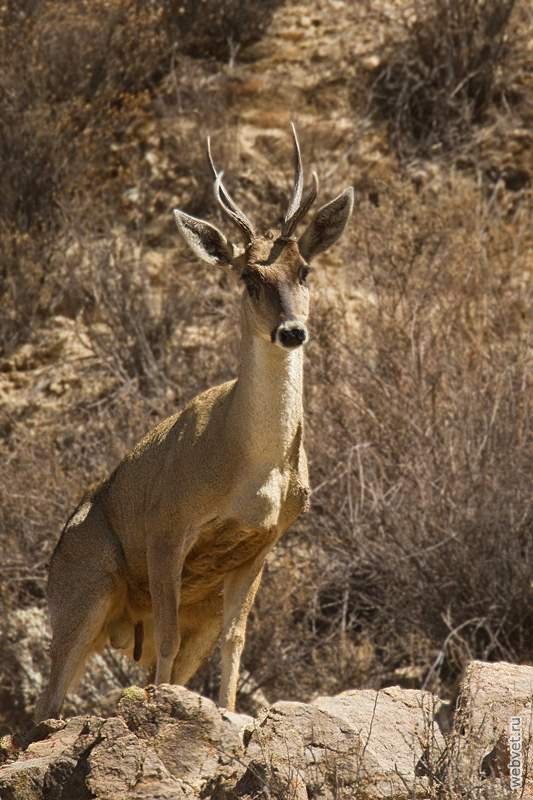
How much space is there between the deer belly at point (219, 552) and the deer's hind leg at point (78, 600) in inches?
18.0

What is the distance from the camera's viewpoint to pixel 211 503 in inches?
343

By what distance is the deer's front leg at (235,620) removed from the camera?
29.1 feet

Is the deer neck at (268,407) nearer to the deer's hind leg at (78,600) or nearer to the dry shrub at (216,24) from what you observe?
the deer's hind leg at (78,600)

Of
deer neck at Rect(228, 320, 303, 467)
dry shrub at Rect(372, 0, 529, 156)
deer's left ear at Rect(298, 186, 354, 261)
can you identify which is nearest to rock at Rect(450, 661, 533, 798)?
deer neck at Rect(228, 320, 303, 467)

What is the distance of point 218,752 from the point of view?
7035mm

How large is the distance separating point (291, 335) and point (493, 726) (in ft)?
7.31

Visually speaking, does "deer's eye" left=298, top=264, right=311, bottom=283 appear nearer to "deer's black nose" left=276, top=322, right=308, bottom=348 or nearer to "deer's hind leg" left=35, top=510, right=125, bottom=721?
"deer's black nose" left=276, top=322, right=308, bottom=348

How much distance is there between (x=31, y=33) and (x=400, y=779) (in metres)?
13.1

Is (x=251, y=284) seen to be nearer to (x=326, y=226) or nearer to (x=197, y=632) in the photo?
(x=326, y=226)

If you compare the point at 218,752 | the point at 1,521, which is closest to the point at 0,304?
the point at 1,521

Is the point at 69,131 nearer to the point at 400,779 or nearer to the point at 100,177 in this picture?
the point at 100,177

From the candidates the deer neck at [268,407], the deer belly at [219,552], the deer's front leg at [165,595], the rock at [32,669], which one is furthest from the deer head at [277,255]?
the rock at [32,669]

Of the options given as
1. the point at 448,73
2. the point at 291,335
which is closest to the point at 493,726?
the point at 291,335

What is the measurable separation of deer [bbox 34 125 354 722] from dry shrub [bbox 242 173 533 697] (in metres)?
3.89
